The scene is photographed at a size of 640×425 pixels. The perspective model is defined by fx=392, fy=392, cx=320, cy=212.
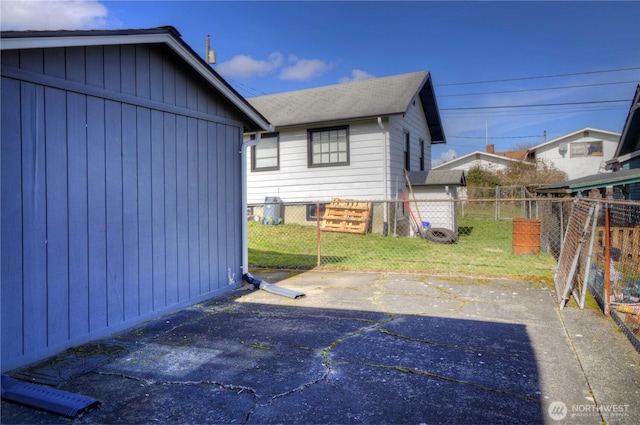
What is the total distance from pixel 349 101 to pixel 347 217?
3807 millimetres

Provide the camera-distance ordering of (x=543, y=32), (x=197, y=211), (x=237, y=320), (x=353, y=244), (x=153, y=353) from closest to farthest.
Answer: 1. (x=153, y=353)
2. (x=237, y=320)
3. (x=197, y=211)
4. (x=353, y=244)
5. (x=543, y=32)

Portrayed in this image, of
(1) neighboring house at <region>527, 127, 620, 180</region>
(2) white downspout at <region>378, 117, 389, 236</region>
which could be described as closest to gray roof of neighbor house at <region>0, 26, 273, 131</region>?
(2) white downspout at <region>378, 117, 389, 236</region>

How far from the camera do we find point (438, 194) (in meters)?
12.5

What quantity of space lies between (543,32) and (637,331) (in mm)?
13868

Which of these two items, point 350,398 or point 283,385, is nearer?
point 350,398

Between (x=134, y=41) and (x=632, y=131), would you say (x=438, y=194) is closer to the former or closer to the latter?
(x=632, y=131)

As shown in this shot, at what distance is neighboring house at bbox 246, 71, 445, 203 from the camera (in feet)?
38.5

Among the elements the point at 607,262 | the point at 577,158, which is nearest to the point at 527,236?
the point at 607,262

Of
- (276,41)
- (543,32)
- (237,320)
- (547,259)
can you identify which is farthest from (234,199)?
(543,32)

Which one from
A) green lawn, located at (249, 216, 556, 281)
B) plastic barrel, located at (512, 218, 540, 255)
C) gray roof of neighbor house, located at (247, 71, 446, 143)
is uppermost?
gray roof of neighbor house, located at (247, 71, 446, 143)

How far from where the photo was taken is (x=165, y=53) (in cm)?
485

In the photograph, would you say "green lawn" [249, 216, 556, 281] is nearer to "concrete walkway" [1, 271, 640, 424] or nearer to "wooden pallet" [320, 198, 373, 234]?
"wooden pallet" [320, 198, 373, 234]

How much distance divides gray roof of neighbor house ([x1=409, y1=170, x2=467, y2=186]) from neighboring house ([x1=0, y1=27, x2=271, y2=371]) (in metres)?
8.12

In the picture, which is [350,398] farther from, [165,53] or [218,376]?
[165,53]
